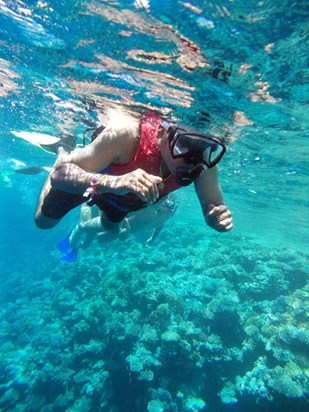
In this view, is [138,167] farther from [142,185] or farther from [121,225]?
[121,225]

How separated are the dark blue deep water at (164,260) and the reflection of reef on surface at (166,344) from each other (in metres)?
0.06

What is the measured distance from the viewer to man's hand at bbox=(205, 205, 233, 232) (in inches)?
151

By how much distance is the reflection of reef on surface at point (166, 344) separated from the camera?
9336 millimetres

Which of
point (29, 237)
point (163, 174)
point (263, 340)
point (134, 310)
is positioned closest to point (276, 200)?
point (263, 340)

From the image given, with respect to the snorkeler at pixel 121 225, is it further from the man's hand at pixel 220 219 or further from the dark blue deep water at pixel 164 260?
the man's hand at pixel 220 219

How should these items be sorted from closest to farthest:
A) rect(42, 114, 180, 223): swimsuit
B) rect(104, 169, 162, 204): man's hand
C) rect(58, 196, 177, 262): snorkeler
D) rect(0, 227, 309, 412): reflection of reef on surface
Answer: rect(104, 169, 162, 204): man's hand, rect(42, 114, 180, 223): swimsuit, rect(0, 227, 309, 412): reflection of reef on surface, rect(58, 196, 177, 262): snorkeler

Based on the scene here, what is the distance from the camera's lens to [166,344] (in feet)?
32.9

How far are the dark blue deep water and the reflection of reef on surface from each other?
0.19ft

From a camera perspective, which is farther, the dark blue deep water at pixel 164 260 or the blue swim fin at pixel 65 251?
the blue swim fin at pixel 65 251

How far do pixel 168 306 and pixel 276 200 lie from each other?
657 inches

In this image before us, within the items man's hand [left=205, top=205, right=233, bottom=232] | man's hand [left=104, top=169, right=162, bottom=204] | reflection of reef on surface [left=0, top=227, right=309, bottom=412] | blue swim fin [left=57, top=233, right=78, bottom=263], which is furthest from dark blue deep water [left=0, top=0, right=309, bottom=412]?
man's hand [left=104, top=169, right=162, bottom=204]

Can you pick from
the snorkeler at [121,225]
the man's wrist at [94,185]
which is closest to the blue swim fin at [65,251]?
the snorkeler at [121,225]

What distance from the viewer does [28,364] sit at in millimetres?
12289

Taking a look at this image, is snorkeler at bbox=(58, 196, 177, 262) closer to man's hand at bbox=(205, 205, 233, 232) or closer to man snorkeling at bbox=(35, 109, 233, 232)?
man snorkeling at bbox=(35, 109, 233, 232)
